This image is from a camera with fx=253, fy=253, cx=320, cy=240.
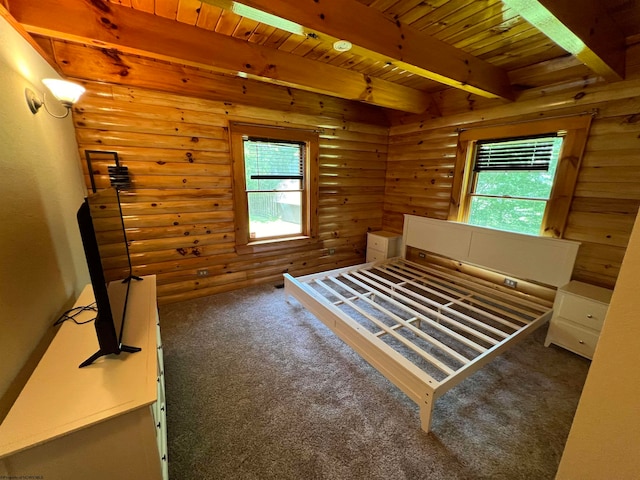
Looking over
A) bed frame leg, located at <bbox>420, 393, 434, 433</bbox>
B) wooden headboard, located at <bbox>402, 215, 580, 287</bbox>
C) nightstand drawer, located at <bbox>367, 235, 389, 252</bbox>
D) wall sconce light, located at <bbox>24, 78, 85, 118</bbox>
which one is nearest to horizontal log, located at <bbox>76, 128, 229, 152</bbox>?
wall sconce light, located at <bbox>24, 78, 85, 118</bbox>

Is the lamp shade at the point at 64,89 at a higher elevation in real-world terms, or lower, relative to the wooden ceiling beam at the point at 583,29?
lower

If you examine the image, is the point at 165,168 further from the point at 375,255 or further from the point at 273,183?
the point at 375,255

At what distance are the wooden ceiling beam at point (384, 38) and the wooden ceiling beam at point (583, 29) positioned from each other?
2.42 feet

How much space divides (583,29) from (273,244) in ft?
10.9

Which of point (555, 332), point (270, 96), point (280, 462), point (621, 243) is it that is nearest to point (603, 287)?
point (621, 243)

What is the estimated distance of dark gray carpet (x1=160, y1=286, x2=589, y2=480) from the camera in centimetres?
135

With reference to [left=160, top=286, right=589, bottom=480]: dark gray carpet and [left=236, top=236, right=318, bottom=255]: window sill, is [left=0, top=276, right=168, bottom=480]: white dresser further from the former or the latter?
[left=236, top=236, right=318, bottom=255]: window sill

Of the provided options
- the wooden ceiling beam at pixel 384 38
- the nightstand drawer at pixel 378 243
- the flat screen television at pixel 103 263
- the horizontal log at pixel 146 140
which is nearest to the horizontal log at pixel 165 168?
the horizontal log at pixel 146 140

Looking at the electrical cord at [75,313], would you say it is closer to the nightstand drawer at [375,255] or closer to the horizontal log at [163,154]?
the horizontal log at [163,154]

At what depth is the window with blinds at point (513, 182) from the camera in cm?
266

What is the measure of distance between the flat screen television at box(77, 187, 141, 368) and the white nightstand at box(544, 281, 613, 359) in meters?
3.16

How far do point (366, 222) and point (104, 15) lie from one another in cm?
371

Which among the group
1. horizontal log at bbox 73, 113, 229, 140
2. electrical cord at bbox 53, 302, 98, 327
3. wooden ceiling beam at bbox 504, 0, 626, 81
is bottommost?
electrical cord at bbox 53, 302, 98, 327

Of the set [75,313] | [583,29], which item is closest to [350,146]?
[583,29]
